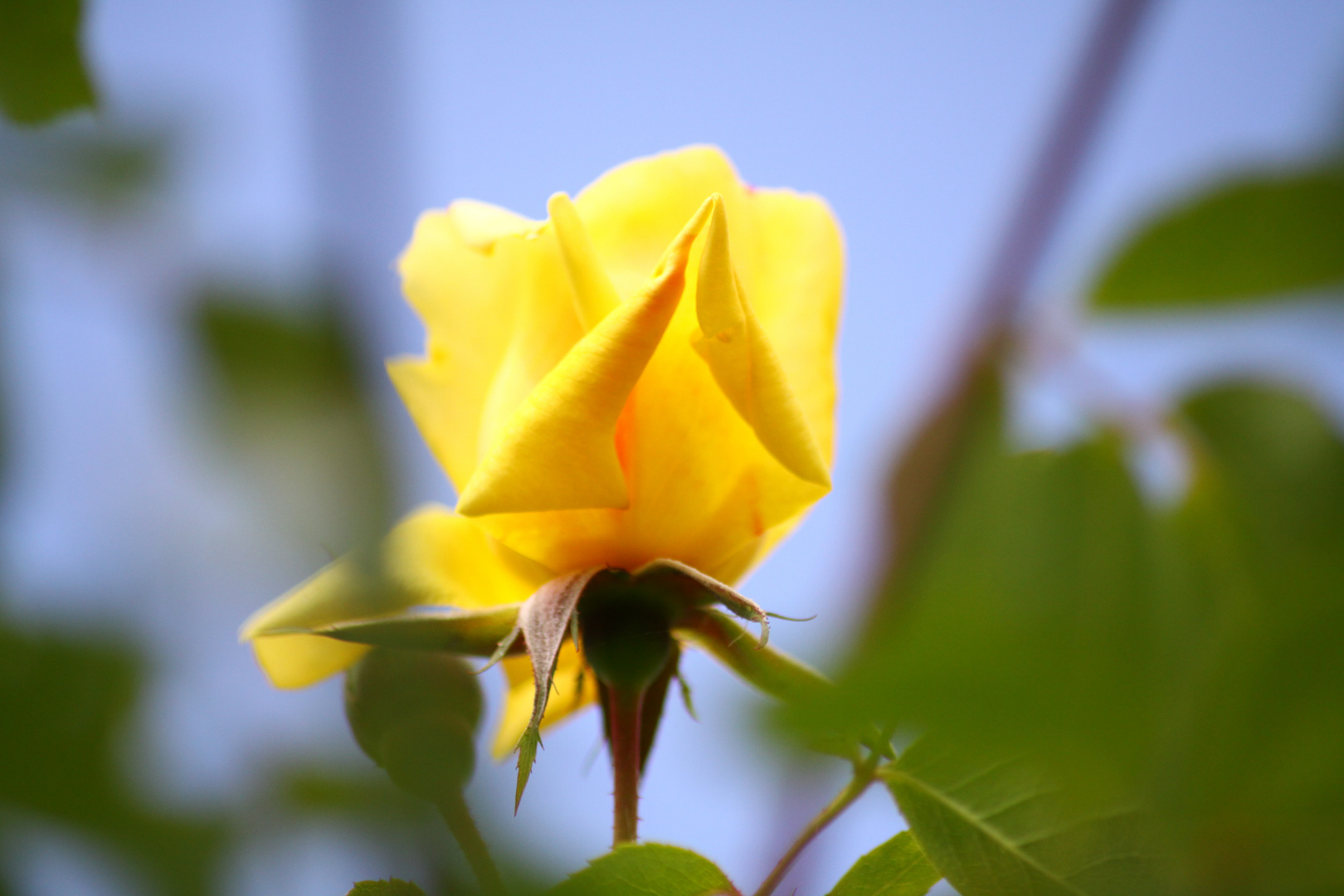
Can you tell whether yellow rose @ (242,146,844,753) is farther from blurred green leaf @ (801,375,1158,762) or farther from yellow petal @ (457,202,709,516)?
blurred green leaf @ (801,375,1158,762)

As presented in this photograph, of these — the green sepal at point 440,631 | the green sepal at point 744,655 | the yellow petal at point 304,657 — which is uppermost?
the yellow petal at point 304,657

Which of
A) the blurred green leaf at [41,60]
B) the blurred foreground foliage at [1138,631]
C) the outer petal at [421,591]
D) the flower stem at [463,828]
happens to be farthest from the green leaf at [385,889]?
the blurred green leaf at [41,60]

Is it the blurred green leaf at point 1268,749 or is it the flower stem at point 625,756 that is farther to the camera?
the flower stem at point 625,756

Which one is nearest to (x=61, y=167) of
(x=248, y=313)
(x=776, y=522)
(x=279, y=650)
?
(x=248, y=313)

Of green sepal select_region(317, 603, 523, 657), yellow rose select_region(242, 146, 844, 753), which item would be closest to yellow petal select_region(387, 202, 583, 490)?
yellow rose select_region(242, 146, 844, 753)

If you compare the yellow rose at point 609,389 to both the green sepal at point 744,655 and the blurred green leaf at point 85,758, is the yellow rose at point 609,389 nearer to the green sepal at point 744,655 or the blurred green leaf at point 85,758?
the green sepal at point 744,655

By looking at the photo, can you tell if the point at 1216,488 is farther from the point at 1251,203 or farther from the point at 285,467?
the point at 285,467
